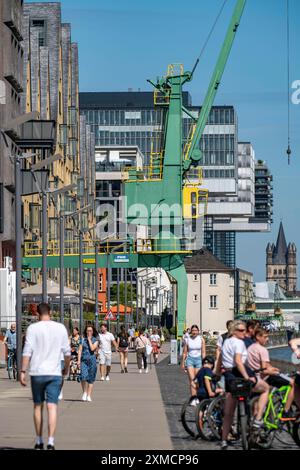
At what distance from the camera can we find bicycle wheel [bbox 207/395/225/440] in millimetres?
19547

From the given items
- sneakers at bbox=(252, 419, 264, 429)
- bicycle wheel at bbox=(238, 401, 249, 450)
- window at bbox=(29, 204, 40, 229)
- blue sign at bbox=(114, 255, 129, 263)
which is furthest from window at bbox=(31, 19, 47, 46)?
bicycle wheel at bbox=(238, 401, 249, 450)

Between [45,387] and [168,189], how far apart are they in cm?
6842

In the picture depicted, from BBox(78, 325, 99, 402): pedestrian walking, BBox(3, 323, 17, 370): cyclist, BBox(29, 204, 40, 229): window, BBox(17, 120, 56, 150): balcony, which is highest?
BBox(17, 120, 56, 150): balcony

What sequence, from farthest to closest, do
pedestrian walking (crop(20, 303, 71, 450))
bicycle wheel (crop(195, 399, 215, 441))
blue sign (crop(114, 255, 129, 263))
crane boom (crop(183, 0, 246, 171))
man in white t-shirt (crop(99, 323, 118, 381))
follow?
crane boom (crop(183, 0, 246, 171)) → blue sign (crop(114, 255, 129, 263)) → man in white t-shirt (crop(99, 323, 118, 381)) → bicycle wheel (crop(195, 399, 215, 441)) → pedestrian walking (crop(20, 303, 71, 450))

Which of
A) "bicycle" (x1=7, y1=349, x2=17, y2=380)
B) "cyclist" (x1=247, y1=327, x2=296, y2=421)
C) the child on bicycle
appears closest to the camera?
"cyclist" (x1=247, y1=327, x2=296, y2=421)

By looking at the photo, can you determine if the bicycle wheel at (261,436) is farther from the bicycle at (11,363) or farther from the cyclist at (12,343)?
the cyclist at (12,343)

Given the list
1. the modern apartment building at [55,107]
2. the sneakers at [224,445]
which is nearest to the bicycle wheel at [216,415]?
the sneakers at [224,445]

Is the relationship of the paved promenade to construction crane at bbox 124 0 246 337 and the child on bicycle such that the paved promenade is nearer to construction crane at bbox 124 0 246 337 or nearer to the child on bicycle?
the child on bicycle

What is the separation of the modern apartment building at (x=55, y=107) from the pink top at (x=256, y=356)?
57.1 meters

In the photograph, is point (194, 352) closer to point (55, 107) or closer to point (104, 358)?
point (104, 358)

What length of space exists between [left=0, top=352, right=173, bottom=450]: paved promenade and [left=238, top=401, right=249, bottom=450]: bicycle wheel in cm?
118
